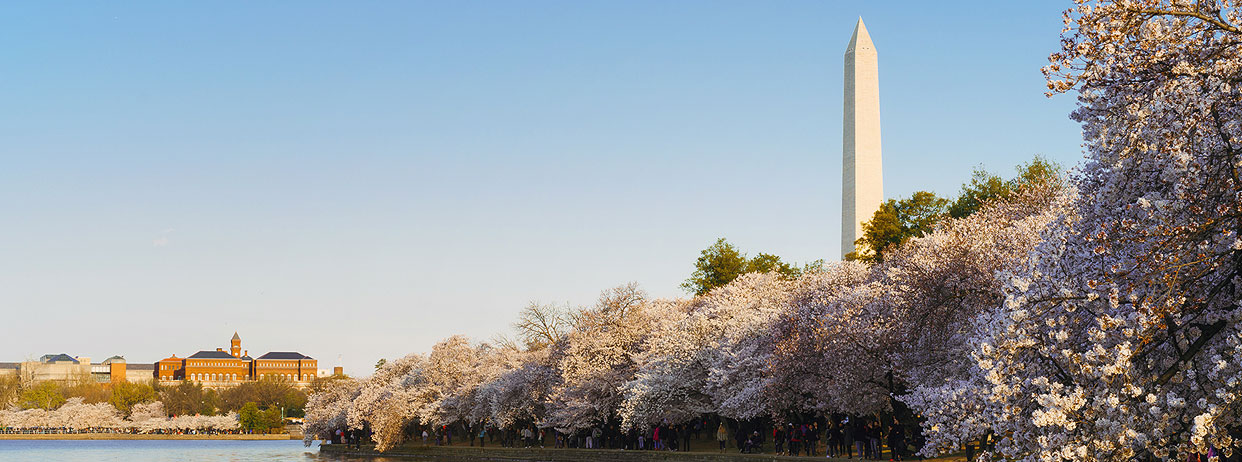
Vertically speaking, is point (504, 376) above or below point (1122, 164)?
below

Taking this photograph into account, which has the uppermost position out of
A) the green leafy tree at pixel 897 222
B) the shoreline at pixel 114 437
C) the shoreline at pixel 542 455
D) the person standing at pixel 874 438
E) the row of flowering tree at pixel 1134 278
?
the green leafy tree at pixel 897 222

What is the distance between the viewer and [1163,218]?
12.5m

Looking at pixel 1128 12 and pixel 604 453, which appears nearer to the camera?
pixel 1128 12

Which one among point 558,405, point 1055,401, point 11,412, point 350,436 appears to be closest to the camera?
point 1055,401

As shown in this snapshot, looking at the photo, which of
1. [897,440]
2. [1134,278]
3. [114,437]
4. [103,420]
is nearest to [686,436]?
[897,440]

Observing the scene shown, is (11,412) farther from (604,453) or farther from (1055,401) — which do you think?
(1055,401)

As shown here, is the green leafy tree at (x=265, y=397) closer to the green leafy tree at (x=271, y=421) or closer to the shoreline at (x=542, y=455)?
the green leafy tree at (x=271, y=421)

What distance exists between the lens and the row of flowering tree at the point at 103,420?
140250 mm

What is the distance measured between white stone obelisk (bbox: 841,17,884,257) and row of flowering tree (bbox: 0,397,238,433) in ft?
344

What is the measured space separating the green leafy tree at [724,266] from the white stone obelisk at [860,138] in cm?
1467

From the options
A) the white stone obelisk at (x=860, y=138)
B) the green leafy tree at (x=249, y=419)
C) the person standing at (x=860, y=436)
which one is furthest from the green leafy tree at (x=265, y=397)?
the person standing at (x=860, y=436)

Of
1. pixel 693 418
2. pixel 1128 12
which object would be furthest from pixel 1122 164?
pixel 693 418

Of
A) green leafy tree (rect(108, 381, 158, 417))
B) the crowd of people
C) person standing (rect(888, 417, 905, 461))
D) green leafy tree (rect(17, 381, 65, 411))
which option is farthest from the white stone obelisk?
green leafy tree (rect(17, 381, 65, 411))

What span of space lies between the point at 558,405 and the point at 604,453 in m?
5.47
